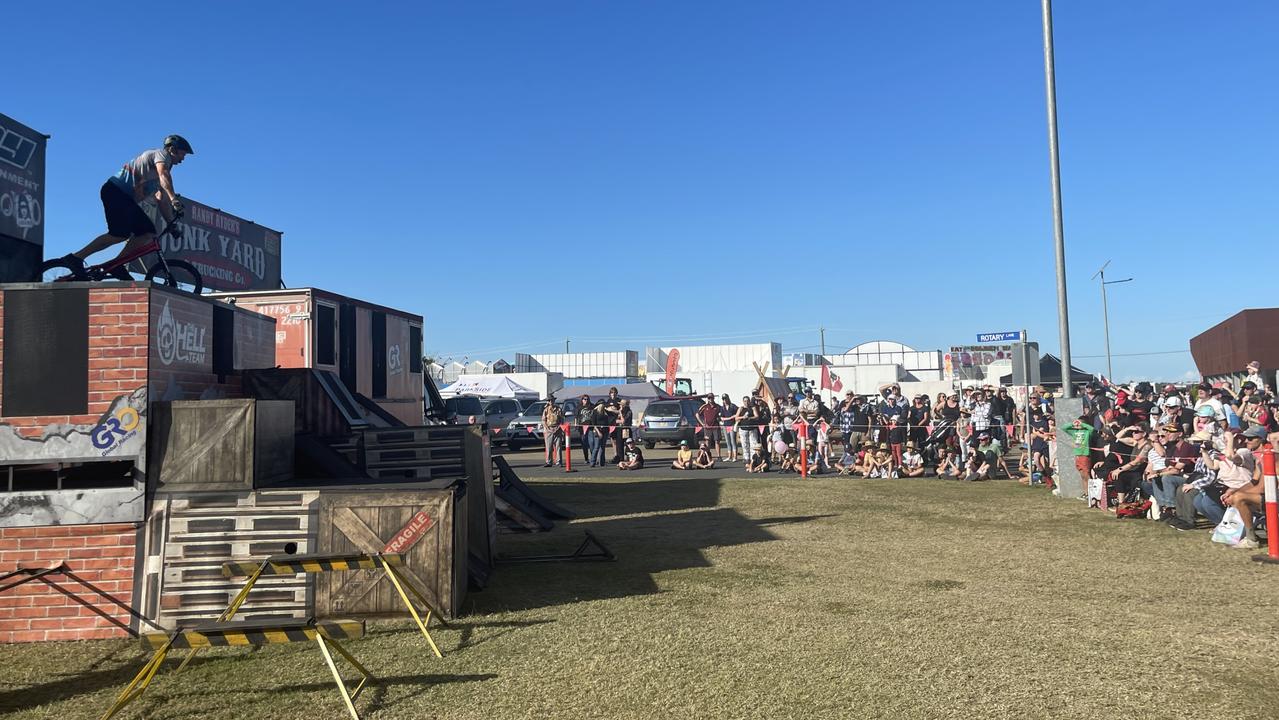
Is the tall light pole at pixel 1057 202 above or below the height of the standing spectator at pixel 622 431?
above

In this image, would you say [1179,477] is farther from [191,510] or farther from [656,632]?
[191,510]

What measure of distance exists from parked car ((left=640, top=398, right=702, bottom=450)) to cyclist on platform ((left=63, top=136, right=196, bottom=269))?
60.1 feet

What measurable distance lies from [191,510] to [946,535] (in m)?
8.61

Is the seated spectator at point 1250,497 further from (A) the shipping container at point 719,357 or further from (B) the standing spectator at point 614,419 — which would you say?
(A) the shipping container at point 719,357

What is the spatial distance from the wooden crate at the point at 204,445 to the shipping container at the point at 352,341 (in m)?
5.99

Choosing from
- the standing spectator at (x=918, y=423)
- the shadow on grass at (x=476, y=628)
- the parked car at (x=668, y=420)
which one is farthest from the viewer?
the parked car at (x=668, y=420)

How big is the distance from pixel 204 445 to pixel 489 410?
22.5 meters

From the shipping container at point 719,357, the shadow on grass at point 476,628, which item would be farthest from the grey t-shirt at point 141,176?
the shipping container at point 719,357

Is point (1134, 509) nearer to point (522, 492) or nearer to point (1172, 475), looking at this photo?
point (1172, 475)

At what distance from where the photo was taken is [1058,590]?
24.1 ft

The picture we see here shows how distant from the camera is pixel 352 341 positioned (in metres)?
13.9

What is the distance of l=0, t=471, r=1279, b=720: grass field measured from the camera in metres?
4.75

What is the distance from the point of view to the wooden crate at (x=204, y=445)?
6.58 meters

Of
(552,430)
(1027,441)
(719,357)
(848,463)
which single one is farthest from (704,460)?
(719,357)
